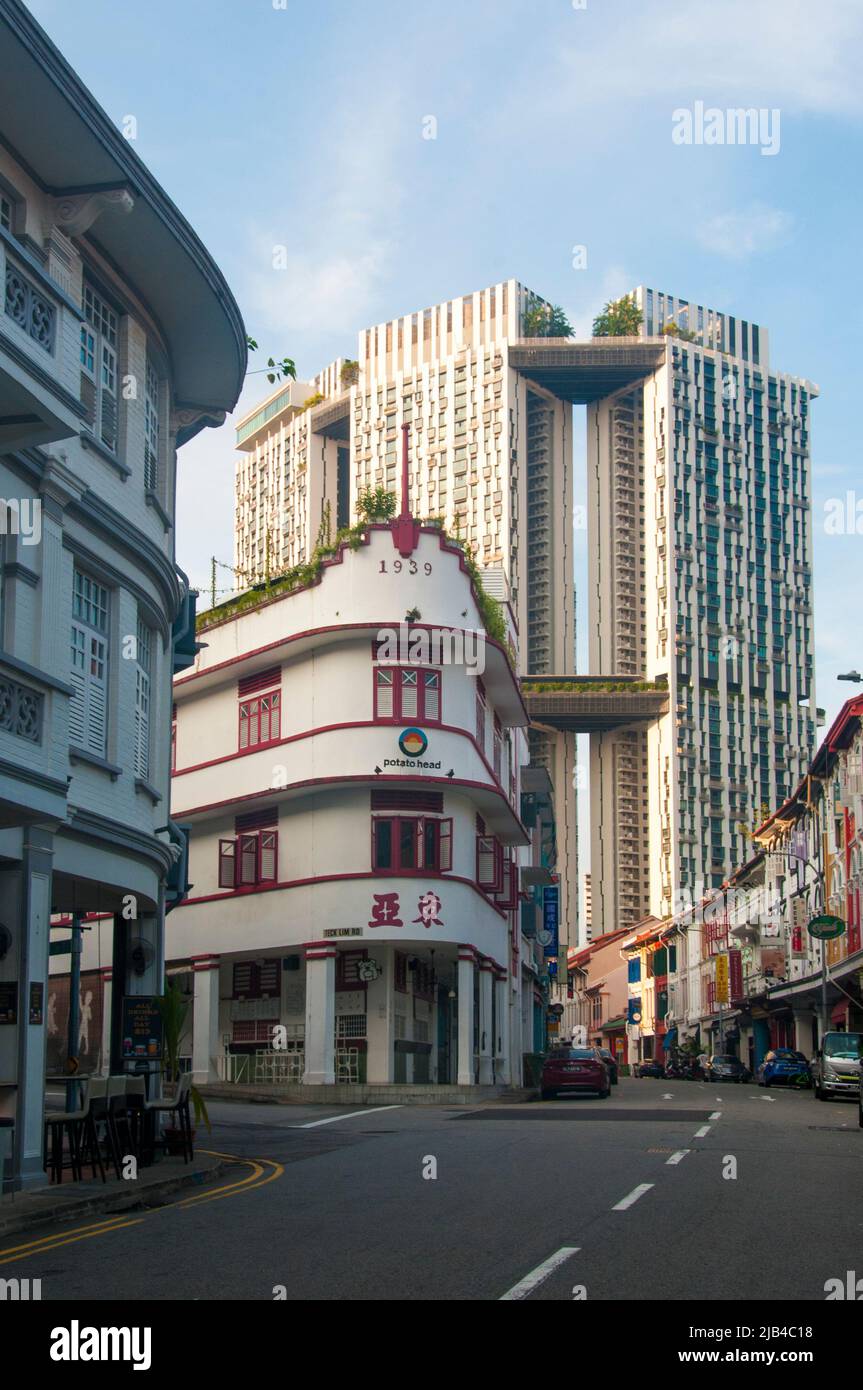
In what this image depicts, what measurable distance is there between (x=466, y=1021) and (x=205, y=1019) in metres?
7.77

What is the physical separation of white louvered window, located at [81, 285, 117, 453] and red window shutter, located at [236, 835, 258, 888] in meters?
→ 26.3

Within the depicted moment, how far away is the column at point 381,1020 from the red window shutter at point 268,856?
12.4ft

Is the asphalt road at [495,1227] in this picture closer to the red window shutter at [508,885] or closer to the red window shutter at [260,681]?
the red window shutter at [260,681]

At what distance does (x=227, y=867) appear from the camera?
46594 mm

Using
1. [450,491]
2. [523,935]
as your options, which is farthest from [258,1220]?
[450,491]

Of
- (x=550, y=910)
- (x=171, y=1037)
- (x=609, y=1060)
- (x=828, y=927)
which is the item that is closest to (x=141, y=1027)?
(x=171, y=1037)

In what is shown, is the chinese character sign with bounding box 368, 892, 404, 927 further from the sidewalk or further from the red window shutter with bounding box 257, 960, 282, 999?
the sidewalk

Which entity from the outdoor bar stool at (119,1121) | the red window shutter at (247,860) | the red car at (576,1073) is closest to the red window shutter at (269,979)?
the red window shutter at (247,860)

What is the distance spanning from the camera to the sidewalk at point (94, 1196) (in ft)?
45.8

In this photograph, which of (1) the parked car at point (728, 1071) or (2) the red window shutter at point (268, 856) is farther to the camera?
(1) the parked car at point (728, 1071)

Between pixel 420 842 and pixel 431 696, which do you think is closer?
pixel 420 842

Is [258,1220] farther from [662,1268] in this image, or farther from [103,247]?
[103,247]

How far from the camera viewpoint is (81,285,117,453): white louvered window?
65.3ft

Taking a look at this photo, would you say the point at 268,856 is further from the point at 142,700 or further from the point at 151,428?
the point at 151,428
